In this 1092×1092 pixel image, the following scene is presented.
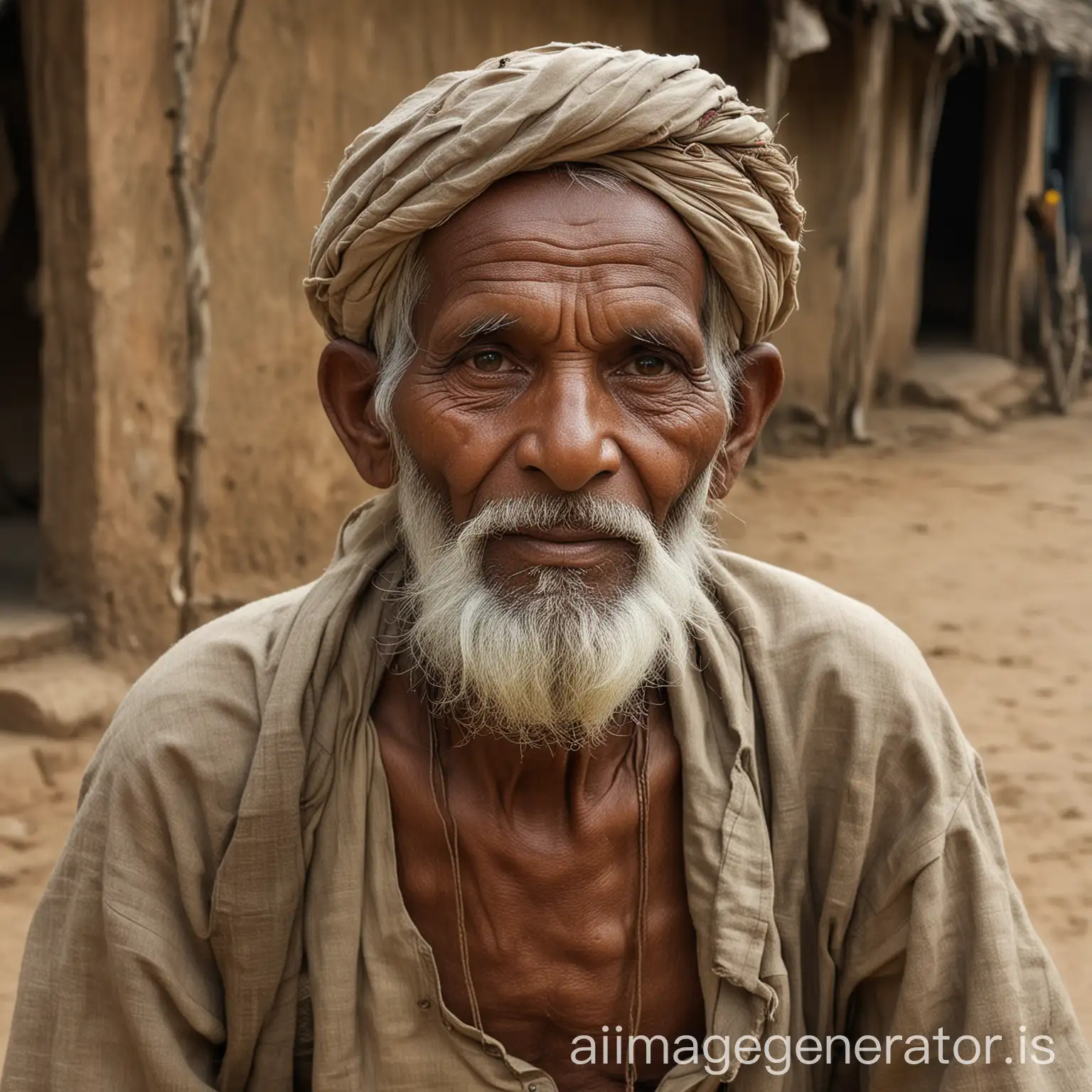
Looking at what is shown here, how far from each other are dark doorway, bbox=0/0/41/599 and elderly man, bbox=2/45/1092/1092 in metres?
4.58

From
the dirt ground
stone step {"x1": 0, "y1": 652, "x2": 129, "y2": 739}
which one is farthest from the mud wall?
the dirt ground

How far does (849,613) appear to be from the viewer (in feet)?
7.12

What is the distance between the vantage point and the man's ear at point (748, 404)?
87.2 inches

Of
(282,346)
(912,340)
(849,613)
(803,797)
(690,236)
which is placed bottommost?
(912,340)

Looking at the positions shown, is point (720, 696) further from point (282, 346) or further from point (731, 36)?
point (731, 36)

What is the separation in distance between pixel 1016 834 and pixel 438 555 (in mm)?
3242

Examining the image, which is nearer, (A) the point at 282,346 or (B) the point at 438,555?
(B) the point at 438,555

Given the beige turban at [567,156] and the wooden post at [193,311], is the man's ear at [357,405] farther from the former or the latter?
the wooden post at [193,311]

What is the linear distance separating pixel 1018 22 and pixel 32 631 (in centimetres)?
999

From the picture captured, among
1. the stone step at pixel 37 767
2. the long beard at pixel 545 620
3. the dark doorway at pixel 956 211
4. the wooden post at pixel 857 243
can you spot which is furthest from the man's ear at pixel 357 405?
the dark doorway at pixel 956 211

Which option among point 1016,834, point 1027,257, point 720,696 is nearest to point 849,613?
point 720,696

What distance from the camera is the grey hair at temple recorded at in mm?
2053

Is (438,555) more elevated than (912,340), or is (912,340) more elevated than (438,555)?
(438,555)

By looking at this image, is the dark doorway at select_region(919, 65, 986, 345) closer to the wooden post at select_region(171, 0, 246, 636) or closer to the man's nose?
the wooden post at select_region(171, 0, 246, 636)
